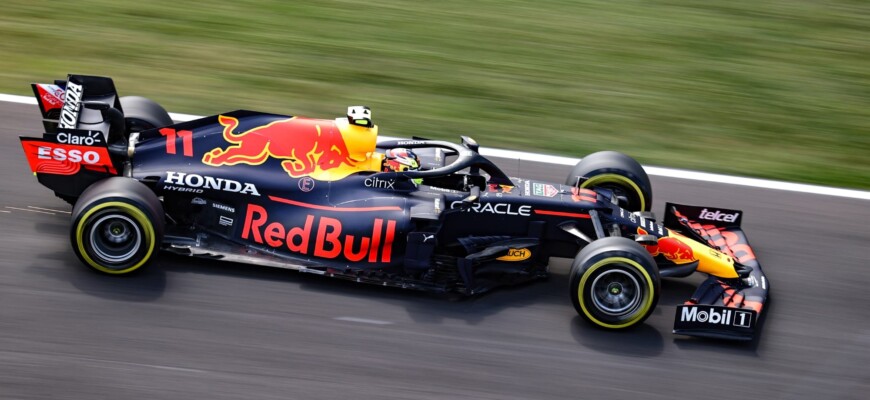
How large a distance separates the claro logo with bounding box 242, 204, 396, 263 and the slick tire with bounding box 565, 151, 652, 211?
199 cm

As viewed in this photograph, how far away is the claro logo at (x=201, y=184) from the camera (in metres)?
7.53

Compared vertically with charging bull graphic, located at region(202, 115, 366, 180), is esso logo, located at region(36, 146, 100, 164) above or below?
below

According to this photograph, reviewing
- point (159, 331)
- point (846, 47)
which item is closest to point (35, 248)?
point (159, 331)

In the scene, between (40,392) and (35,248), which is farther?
(35,248)

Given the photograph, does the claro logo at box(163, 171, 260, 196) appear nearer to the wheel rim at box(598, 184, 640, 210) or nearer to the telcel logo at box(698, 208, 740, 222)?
the wheel rim at box(598, 184, 640, 210)

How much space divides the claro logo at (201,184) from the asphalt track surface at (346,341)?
585 mm

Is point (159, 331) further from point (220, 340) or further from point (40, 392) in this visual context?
point (40, 392)

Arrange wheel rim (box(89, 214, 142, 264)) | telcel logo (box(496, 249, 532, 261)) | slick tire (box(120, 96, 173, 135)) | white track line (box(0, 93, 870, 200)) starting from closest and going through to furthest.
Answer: wheel rim (box(89, 214, 142, 264)), telcel logo (box(496, 249, 532, 261)), slick tire (box(120, 96, 173, 135)), white track line (box(0, 93, 870, 200))

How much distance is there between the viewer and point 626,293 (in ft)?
23.9

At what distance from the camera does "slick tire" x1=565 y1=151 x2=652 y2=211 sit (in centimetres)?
852

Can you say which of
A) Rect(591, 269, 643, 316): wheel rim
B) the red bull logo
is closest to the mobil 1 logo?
Rect(591, 269, 643, 316): wheel rim

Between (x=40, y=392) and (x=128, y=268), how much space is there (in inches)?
52.5

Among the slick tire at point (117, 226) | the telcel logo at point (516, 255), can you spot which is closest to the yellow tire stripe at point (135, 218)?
the slick tire at point (117, 226)

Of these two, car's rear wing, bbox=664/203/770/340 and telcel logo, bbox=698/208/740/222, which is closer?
car's rear wing, bbox=664/203/770/340
